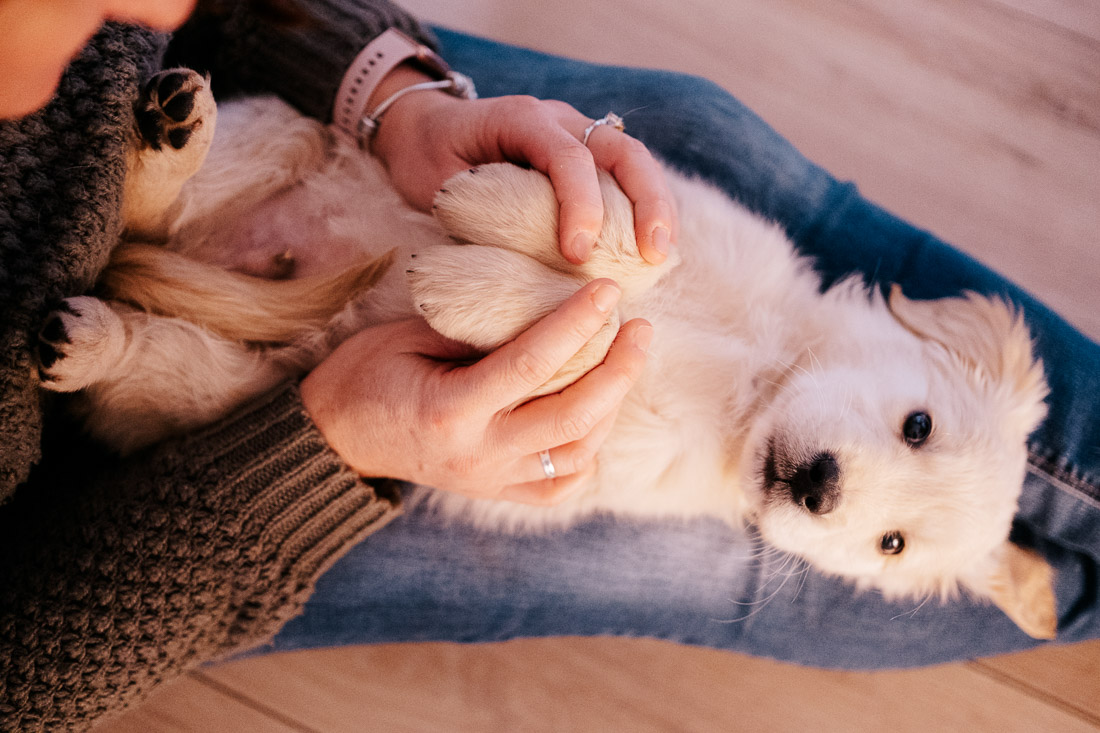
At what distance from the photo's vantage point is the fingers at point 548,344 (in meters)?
0.81

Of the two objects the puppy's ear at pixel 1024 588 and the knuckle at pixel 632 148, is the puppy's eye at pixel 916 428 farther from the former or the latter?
the knuckle at pixel 632 148

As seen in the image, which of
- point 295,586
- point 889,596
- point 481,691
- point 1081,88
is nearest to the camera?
point 295,586

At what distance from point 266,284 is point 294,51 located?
49 cm

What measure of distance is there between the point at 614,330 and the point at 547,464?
265mm

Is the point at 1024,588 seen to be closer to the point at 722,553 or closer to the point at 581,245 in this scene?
the point at 722,553

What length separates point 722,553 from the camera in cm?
139

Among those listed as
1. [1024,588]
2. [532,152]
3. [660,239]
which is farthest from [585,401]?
[1024,588]

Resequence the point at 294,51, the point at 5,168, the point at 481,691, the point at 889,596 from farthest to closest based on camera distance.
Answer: the point at 481,691
the point at 889,596
the point at 294,51
the point at 5,168

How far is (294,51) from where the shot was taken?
46.4 inches

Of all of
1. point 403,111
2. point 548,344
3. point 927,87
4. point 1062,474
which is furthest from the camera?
point 927,87

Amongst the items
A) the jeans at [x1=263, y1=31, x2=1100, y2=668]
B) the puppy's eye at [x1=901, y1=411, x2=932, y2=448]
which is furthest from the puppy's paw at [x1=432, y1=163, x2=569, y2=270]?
the puppy's eye at [x1=901, y1=411, x2=932, y2=448]

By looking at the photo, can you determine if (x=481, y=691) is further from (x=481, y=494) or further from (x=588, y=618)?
(x=481, y=494)

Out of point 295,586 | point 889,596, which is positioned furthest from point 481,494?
point 889,596

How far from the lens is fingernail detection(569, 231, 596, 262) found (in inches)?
34.7
